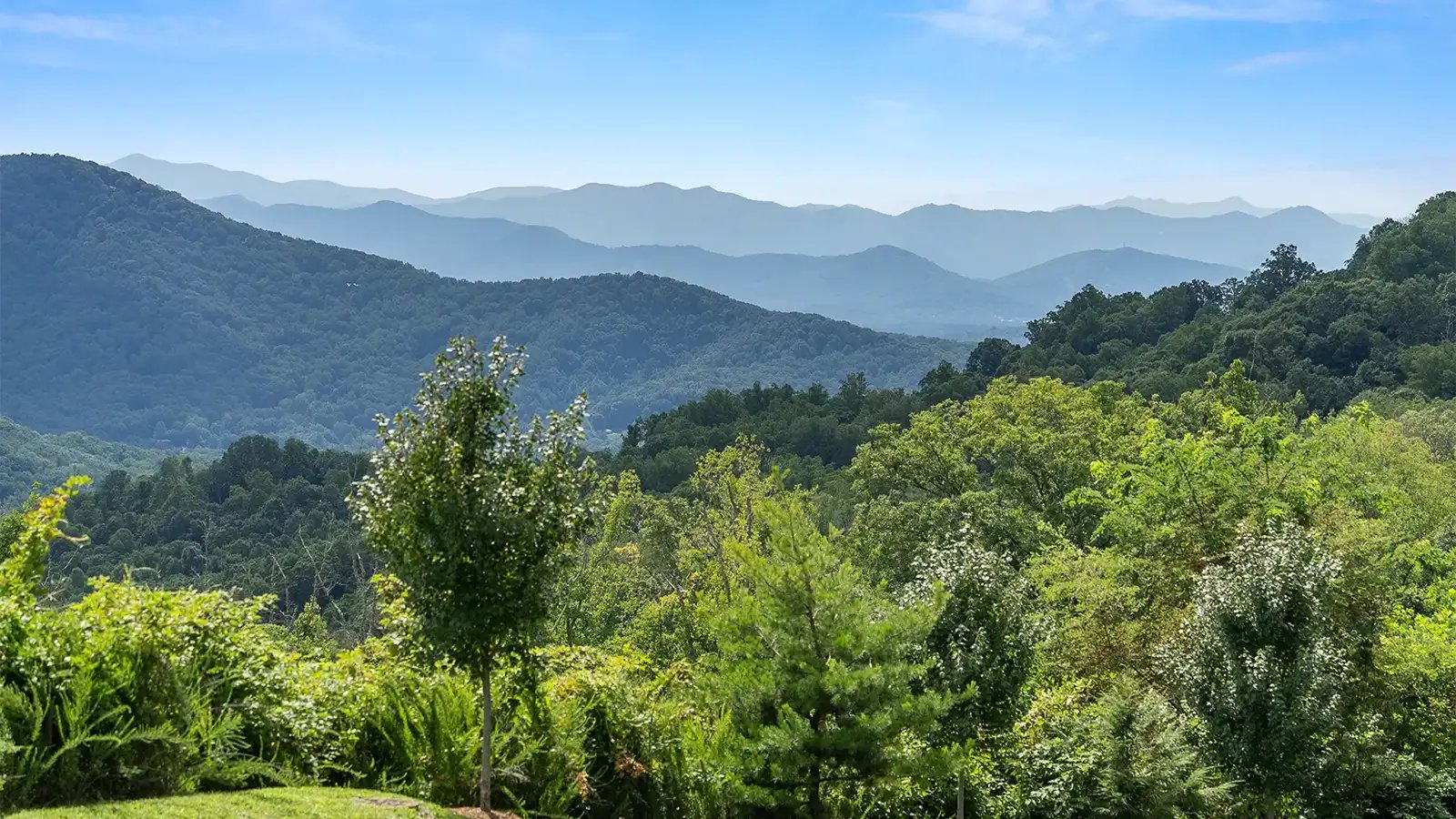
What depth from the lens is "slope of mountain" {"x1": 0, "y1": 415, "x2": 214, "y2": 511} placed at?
12862 centimetres

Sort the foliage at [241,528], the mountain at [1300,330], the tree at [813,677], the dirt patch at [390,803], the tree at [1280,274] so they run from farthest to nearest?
the tree at [1280,274], the foliage at [241,528], the mountain at [1300,330], the tree at [813,677], the dirt patch at [390,803]

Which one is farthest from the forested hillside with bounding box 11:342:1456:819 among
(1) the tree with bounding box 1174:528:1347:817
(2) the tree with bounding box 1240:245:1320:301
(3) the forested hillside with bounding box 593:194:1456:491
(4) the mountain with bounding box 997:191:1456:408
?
(2) the tree with bounding box 1240:245:1320:301

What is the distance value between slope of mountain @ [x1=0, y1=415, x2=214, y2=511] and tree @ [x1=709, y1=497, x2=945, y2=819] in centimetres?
12649

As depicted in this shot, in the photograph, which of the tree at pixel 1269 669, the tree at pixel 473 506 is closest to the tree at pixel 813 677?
the tree at pixel 473 506

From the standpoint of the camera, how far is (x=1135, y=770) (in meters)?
13.5

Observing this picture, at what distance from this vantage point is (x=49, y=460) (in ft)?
460

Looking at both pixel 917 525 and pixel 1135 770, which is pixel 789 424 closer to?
pixel 917 525

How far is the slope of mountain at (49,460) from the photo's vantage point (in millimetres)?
128625

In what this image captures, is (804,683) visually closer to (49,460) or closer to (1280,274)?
(1280,274)

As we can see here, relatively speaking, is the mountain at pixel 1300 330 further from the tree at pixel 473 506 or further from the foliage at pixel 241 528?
the foliage at pixel 241 528

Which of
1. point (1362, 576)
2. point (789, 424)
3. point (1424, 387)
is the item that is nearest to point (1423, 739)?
point (1362, 576)

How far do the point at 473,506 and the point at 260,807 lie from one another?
9.47ft

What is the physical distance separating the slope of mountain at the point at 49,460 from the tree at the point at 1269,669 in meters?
→ 129

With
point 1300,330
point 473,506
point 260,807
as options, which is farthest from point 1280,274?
point 260,807
